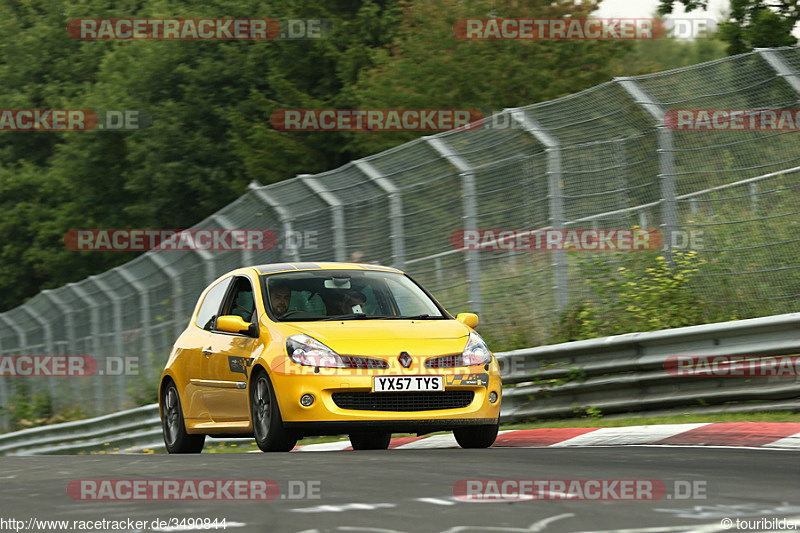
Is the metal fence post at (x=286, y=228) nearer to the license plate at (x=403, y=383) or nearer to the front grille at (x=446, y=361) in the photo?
the front grille at (x=446, y=361)

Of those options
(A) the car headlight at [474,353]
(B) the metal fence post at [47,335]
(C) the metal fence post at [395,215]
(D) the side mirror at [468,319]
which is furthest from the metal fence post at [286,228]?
(B) the metal fence post at [47,335]

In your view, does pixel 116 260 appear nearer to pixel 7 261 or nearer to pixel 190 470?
pixel 7 261

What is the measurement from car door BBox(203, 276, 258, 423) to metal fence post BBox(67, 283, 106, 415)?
12231mm

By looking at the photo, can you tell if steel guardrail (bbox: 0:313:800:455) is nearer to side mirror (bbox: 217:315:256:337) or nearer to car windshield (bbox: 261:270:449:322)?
car windshield (bbox: 261:270:449:322)

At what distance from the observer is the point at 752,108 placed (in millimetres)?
11852

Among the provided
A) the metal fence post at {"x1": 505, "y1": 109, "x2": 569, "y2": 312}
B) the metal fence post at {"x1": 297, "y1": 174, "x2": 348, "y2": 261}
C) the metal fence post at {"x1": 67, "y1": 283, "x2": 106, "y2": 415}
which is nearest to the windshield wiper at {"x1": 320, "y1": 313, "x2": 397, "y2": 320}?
the metal fence post at {"x1": 505, "y1": 109, "x2": 569, "y2": 312}

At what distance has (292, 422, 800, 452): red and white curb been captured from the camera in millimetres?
8852

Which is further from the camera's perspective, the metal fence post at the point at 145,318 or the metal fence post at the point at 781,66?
the metal fence post at the point at 145,318

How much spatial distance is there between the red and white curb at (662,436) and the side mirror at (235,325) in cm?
186

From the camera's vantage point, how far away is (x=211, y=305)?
1145 cm

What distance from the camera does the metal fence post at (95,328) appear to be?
22.7 meters

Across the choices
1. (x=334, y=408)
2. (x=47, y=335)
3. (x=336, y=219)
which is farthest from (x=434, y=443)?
(x=47, y=335)

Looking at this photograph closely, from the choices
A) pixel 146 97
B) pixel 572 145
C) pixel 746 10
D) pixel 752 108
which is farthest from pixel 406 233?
pixel 146 97

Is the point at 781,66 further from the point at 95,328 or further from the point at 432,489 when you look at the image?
the point at 95,328
